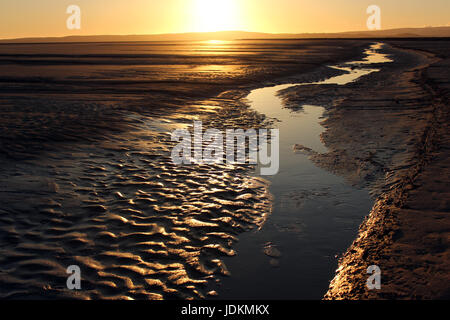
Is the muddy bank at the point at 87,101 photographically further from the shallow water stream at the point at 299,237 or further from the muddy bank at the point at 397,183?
the muddy bank at the point at 397,183

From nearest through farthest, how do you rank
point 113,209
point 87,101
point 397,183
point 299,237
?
1. point 299,237
2. point 113,209
3. point 397,183
4. point 87,101

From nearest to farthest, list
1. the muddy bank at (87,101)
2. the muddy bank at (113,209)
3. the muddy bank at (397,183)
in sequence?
1. the muddy bank at (397,183)
2. the muddy bank at (113,209)
3. the muddy bank at (87,101)

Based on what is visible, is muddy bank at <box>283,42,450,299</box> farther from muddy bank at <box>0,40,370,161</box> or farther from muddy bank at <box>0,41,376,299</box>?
muddy bank at <box>0,40,370,161</box>

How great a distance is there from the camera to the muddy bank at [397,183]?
4961 millimetres

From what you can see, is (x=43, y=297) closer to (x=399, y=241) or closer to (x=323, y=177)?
(x=399, y=241)

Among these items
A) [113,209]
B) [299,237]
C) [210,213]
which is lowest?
[299,237]

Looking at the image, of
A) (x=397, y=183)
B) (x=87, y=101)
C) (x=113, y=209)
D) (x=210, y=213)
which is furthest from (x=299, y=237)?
(x=87, y=101)

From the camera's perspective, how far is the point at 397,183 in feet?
27.5

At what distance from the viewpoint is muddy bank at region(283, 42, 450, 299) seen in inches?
195

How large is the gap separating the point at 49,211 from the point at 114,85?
19575 mm

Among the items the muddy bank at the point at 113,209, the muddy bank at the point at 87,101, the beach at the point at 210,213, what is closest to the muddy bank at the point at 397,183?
the beach at the point at 210,213

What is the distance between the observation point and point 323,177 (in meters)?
9.28

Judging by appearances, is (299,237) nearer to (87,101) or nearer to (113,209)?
(113,209)

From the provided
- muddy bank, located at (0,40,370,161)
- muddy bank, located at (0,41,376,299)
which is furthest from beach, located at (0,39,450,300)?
muddy bank, located at (0,40,370,161)
